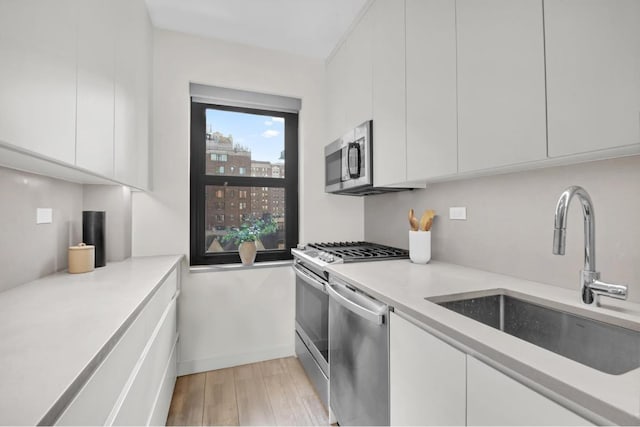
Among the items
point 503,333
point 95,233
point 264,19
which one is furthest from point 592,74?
point 95,233

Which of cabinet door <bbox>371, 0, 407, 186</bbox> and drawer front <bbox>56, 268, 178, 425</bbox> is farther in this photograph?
cabinet door <bbox>371, 0, 407, 186</bbox>

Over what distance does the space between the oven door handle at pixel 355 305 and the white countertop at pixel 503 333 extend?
5 cm

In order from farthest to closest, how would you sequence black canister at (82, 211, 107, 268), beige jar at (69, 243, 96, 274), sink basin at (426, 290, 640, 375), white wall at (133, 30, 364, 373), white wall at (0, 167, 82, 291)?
white wall at (133, 30, 364, 373), black canister at (82, 211, 107, 268), beige jar at (69, 243, 96, 274), white wall at (0, 167, 82, 291), sink basin at (426, 290, 640, 375)

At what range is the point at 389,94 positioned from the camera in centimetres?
168

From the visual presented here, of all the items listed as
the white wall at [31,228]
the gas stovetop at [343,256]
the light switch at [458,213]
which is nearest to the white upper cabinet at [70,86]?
the white wall at [31,228]

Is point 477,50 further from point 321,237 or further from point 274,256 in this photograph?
point 274,256

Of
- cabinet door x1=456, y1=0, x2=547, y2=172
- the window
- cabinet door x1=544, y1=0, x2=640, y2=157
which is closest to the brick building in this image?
the window

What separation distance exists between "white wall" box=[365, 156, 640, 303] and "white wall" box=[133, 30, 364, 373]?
3.71 feet

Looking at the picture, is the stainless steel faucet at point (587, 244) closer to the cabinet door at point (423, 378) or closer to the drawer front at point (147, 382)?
the cabinet door at point (423, 378)

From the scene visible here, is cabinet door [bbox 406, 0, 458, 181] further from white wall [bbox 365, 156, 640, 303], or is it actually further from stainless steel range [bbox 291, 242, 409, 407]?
stainless steel range [bbox 291, 242, 409, 407]

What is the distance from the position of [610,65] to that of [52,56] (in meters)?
1.58

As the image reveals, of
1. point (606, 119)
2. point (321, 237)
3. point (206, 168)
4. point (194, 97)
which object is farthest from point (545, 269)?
point (194, 97)

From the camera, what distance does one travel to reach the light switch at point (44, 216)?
1.26 meters

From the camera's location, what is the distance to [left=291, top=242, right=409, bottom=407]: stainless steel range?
173cm
